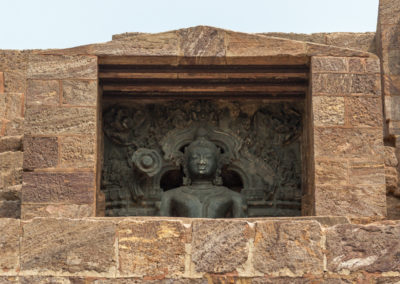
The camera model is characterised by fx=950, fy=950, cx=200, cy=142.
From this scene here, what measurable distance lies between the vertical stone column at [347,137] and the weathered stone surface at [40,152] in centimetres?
266

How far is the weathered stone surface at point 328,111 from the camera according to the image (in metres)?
9.77

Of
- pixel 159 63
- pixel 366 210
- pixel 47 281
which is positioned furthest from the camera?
pixel 159 63

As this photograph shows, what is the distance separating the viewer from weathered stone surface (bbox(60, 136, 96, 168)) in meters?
9.62

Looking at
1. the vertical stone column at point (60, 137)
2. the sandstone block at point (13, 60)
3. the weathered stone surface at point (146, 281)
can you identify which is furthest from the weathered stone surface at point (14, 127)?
the weathered stone surface at point (146, 281)

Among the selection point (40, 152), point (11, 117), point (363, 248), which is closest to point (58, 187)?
point (40, 152)

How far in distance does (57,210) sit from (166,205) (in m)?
1.24

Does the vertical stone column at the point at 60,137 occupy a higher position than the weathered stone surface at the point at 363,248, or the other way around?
the vertical stone column at the point at 60,137

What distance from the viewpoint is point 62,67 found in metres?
9.91

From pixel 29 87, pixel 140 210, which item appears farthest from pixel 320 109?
pixel 29 87

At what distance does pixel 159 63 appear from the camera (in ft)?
33.0

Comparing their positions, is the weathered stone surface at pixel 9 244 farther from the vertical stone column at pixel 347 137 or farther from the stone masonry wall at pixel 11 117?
the vertical stone column at pixel 347 137

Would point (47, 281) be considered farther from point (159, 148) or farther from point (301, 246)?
point (159, 148)

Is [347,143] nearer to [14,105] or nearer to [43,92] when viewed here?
[43,92]

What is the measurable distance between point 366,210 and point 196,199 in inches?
71.3
